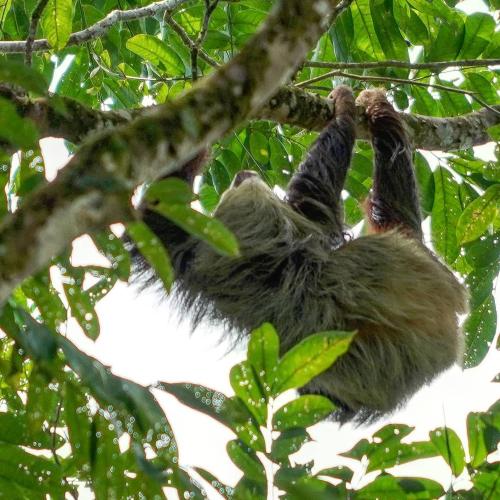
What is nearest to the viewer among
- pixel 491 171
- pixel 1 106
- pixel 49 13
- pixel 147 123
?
pixel 1 106

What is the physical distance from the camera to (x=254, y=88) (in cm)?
214

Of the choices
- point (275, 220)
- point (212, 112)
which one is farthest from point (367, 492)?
point (275, 220)

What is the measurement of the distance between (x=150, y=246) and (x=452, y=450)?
4.91 ft

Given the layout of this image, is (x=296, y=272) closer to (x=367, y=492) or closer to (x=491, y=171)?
(x=491, y=171)

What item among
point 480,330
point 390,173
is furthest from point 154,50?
point 480,330

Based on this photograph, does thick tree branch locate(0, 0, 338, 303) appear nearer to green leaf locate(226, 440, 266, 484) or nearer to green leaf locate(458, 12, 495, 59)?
green leaf locate(226, 440, 266, 484)

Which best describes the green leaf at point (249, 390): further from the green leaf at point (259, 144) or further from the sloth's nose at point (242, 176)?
the green leaf at point (259, 144)

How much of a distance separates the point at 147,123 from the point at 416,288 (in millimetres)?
3013

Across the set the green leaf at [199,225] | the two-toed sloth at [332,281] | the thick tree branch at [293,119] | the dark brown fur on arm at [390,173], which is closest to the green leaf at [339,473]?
the green leaf at [199,225]

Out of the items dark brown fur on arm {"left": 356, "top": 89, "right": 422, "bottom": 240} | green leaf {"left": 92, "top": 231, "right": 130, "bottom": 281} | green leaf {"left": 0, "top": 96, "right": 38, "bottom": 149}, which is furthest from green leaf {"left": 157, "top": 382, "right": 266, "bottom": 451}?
dark brown fur on arm {"left": 356, "top": 89, "right": 422, "bottom": 240}

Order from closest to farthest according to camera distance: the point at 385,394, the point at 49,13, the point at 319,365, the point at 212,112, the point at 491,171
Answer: the point at 212,112
the point at 319,365
the point at 49,13
the point at 491,171
the point at 385,394

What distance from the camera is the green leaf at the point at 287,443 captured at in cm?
242

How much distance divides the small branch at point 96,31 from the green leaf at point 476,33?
5.29ft

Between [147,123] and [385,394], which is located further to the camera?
[385,394]
